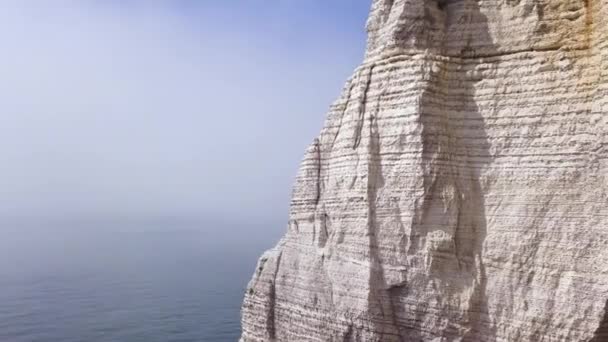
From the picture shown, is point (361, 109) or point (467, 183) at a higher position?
point (361, 109)

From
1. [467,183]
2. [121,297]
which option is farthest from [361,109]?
[121,297]

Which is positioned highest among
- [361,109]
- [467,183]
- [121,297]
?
[361,109]

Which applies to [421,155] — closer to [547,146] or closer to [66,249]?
[547,146]

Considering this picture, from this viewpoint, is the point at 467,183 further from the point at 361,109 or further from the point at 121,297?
the point at 121,297

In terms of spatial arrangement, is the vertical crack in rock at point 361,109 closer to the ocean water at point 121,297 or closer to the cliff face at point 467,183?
the cliff face at point 467,183

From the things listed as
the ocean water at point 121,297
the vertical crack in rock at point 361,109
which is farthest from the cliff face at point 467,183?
the ocean water at point 121,297

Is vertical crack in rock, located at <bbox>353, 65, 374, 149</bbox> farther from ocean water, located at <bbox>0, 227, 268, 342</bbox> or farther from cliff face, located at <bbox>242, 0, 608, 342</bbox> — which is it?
ocean water, located at <bbox>0, 227, 268, 342</bbox>
